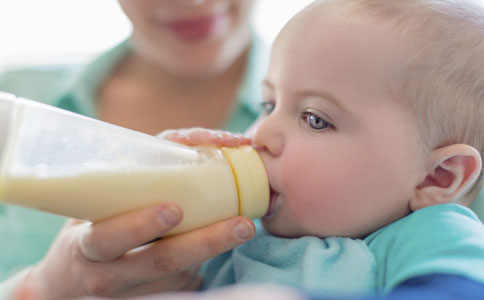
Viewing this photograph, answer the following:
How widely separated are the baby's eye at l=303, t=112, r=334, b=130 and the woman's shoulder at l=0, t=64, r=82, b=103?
1070mm

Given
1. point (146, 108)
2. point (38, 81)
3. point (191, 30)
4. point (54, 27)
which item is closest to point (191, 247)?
point (191, 30)

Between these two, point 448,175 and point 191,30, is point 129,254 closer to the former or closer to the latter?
point 448,175

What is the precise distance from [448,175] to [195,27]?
851 mm

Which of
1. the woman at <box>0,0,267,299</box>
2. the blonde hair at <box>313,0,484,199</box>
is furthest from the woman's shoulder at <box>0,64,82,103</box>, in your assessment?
the blonde hair at <box>313,0,484,199</box>

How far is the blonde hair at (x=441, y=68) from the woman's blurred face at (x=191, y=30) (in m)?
0.67

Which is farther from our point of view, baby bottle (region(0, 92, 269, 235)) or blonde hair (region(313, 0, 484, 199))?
blonde hair (region(313, 0, 484, 199))

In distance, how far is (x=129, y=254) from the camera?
0.95m

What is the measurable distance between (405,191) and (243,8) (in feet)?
2.82

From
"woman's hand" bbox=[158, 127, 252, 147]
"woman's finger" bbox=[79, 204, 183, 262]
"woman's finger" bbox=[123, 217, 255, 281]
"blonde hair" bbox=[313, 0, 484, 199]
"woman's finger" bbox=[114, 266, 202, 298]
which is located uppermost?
"blonde hair" bbox=[313, 0, 484, 199]

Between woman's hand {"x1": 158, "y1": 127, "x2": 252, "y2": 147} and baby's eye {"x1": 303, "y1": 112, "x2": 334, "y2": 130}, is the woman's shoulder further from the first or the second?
baby's eye {"x1": 303, "y1": 112, "x2": 334, "y2": 130}

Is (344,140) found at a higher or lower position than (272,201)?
higher

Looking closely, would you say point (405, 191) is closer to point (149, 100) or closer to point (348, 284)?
point (348, 284)

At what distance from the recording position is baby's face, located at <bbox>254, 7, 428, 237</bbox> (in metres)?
0.91

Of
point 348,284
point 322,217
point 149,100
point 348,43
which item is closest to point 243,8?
point 149,100
